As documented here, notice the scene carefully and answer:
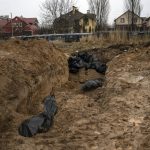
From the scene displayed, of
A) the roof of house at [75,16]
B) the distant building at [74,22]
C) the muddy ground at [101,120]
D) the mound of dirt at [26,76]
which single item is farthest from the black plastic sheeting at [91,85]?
the roof of house at [75,16]

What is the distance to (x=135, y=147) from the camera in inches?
269

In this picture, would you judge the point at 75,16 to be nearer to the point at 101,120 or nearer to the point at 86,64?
the point at 86,64

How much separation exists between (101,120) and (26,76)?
2.51 metres

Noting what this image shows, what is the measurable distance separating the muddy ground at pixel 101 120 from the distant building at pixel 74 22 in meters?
32.8

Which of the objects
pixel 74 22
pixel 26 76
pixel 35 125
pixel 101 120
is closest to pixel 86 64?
pixel 26 76

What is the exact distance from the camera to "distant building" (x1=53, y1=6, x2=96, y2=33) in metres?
44.9

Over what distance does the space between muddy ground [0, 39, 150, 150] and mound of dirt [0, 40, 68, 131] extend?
1.11ft

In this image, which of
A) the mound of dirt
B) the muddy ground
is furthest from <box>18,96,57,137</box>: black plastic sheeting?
the mound of dirt

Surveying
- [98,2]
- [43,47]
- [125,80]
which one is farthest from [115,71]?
[98,2]

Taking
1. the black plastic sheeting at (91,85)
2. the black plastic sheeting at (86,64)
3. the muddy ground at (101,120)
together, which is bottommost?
the muddy ground at (101,120)

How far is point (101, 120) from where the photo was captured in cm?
794

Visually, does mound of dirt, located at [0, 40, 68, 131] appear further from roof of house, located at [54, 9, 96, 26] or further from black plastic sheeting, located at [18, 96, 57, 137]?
roof of house, located at [54, 9, 96, 26]

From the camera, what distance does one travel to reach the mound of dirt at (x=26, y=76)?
8250 mm

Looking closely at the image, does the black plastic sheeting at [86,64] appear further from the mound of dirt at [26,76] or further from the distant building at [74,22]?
the distant building at [74,22]
